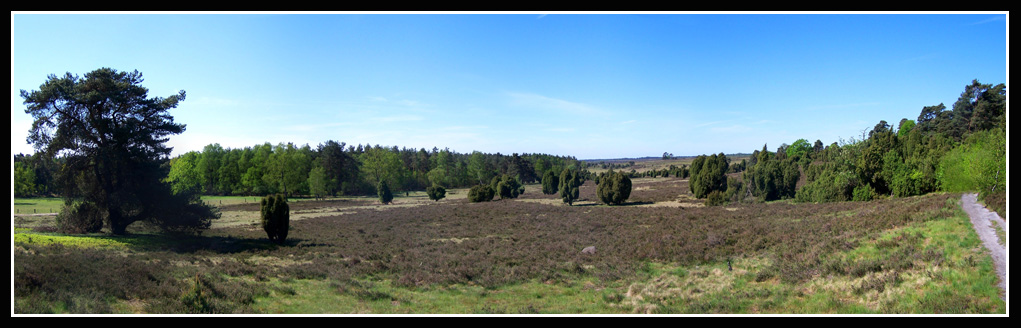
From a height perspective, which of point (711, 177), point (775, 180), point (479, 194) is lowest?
point (479, 194)

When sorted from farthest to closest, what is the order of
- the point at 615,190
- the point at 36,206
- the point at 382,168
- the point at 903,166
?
the point at 382,168, the point at 615,190, the point at 903,166, the point at 36,206

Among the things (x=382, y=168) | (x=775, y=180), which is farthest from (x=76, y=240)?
(x=382, y=168)

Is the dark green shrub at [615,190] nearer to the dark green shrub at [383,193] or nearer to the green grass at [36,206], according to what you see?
the dark green shrub at [383,193]

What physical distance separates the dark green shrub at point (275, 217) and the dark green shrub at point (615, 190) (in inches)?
1289

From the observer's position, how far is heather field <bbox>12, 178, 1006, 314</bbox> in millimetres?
8188

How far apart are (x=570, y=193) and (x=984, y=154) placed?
33.4m

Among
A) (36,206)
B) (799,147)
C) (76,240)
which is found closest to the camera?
(76,240)

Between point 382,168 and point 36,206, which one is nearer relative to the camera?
point 36,206

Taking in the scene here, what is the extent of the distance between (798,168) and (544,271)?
54.4 meters

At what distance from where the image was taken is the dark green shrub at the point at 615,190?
44656 mm

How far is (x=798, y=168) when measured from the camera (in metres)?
54.5

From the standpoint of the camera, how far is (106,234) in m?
18.1

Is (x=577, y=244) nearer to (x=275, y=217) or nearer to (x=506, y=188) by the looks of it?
(x=275, y=217)
